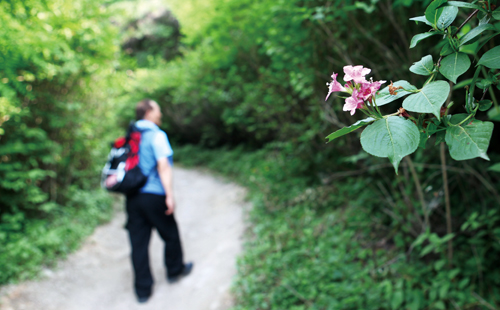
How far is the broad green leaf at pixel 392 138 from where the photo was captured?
1.98 feet

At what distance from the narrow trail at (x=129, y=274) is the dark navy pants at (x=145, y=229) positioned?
0.29 meters

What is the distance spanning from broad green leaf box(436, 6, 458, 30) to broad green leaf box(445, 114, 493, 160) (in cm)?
22

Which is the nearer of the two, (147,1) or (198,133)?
(198,133)

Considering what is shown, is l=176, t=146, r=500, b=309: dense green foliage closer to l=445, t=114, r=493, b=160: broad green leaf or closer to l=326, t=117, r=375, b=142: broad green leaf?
l=445, t=114, r=493, b=160: broad green leaf

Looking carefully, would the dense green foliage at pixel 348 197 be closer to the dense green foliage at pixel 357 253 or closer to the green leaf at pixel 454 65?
the dense green foliage at pixel 357 253

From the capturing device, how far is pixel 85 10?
4.71 meters

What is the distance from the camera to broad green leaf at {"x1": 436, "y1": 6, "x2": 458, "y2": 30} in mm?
649

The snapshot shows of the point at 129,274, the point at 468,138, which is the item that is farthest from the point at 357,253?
the point at 129,274

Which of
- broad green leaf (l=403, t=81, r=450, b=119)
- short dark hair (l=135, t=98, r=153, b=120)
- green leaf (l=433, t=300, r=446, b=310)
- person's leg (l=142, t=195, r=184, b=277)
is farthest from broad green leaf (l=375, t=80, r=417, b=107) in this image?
short dark hair (l=135, t=98, r=153, b=120)

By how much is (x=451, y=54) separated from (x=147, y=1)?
1848 centimetres

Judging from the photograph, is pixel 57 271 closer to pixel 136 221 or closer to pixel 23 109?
pixel 136 221

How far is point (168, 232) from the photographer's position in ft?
11.0

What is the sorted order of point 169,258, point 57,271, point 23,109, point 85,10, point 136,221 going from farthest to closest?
point 85,10 < point 23,109 < point 57,271 < point 169,258 < point 136,221

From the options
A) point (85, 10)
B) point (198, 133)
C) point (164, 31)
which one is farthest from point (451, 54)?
point (164, 31)
